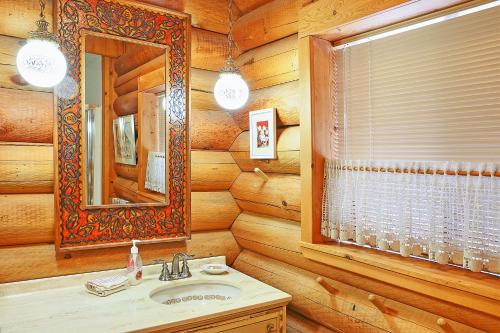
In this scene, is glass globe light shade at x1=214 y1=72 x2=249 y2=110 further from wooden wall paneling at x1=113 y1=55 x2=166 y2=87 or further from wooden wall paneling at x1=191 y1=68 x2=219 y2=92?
wooden wall paneling at x1=113 y1=55 x2=166 y2=87

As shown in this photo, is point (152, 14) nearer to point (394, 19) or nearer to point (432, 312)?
point (394, 19)

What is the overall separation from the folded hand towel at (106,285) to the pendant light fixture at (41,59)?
0.99 m

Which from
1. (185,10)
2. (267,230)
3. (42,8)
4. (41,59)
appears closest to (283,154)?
(267,230)

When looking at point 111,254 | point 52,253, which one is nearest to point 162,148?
point 111,254

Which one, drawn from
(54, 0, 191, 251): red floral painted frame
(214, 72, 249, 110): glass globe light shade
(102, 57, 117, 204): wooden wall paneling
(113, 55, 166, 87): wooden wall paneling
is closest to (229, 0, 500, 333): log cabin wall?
(214, 72, 249, 110): glass globe light shade

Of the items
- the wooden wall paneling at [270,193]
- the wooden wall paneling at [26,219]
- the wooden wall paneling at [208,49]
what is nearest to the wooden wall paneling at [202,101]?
the wooden wall paneling at [208,49]

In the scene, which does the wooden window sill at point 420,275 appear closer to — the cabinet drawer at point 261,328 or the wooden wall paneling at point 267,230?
the wooden wall paneling at point 267,230

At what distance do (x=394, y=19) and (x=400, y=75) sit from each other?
0.23 meters

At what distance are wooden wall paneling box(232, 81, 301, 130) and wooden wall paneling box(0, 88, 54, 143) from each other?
1131 mm

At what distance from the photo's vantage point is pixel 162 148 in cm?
235

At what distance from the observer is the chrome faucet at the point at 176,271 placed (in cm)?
220

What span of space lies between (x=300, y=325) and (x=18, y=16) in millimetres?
2125

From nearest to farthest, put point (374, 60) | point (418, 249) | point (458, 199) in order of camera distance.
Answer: point (458, 199), point (418, 249), point (374, 60)

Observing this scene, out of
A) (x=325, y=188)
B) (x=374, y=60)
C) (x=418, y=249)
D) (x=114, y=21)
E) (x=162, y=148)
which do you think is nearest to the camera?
(x=418, y=249)
